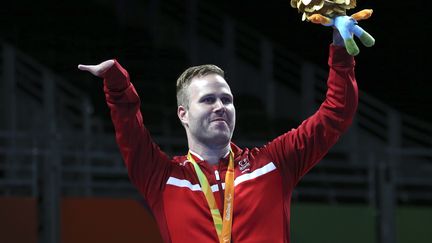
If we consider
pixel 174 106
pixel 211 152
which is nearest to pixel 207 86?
pixel 211 152

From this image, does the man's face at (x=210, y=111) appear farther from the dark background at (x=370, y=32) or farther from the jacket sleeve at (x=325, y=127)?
the dark background at (x=370, y=32)

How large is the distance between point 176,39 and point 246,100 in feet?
6.23

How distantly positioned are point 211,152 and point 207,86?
0.27 metres

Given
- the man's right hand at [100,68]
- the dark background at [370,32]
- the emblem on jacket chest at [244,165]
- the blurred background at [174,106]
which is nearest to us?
the man's right hand at [100,68]

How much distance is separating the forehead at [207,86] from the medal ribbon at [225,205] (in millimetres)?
300

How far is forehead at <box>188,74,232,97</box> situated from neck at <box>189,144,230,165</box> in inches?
8.6

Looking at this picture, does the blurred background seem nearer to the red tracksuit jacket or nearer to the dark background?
the dark background

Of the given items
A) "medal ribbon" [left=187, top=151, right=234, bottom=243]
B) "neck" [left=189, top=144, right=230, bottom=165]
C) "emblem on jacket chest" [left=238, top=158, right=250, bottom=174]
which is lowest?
"medal ribbon" [left=187, top=151, right=234, bottom=243]

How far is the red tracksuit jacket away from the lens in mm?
4004

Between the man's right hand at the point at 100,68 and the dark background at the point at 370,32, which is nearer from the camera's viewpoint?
the man's right hand at the point at 100,68

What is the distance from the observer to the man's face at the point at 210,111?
4.05 meters

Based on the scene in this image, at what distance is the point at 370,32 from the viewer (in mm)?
13203

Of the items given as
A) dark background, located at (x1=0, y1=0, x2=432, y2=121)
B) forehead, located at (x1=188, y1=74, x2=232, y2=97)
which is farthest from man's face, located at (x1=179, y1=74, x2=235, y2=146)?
dark background, located at (x1=0, y1=0, x2=432, y2=121)

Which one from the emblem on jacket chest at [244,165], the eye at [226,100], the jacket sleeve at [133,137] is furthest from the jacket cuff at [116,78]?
the emblem on jacket chest at [244,165]
